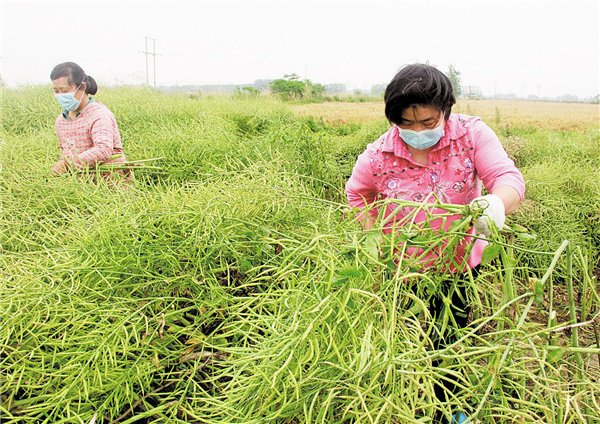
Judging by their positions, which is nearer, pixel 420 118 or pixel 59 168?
pixel 420 118

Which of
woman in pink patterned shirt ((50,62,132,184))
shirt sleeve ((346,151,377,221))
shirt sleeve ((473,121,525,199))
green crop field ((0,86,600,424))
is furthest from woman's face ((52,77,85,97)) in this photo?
shirt sleeve ((473,121,525,199))

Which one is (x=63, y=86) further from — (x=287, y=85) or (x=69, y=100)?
(x=287, y=85)

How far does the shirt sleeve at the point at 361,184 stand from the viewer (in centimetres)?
153

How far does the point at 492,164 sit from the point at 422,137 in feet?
0.85

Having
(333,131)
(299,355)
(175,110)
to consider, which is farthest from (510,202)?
(333,131)

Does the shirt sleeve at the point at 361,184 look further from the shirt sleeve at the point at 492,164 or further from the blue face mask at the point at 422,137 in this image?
the shirt sleeve at the point at 492,164

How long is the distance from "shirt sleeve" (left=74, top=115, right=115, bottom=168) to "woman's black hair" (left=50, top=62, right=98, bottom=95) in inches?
11.4

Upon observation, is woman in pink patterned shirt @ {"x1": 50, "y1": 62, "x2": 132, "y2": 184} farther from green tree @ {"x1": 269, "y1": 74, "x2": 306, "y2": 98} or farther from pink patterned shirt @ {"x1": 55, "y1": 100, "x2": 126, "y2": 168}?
green tree @ {"x1": 269, "y1": 74, "x2": 306, "y2": 98}

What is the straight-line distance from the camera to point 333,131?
5.82 meters

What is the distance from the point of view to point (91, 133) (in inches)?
96.0

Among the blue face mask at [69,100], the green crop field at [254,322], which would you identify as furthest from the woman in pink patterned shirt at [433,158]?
the blue face mask at [69,100]

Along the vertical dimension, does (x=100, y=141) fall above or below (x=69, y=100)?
below

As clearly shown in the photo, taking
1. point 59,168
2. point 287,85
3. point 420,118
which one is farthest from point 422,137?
point 287,85

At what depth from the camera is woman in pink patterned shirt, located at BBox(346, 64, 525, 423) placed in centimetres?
125
